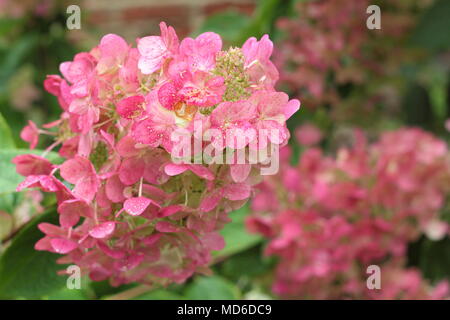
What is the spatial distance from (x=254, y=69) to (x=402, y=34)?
83 centimetres

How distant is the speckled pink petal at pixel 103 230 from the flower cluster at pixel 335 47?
0.69 metres

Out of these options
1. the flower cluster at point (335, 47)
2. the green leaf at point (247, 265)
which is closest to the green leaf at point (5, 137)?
the green leaf at point (247, 265)

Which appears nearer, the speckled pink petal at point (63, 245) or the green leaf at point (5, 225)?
the speckled pink petal at point (63, 245)

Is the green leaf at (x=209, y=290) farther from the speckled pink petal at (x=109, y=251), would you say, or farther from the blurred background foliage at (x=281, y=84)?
the speckled pink petal at (x=109, y=251)

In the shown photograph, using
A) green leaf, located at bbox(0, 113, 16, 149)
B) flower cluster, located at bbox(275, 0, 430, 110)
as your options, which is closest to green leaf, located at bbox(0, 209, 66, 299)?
green leaf, located at bbox(0, 113, 16, 149)

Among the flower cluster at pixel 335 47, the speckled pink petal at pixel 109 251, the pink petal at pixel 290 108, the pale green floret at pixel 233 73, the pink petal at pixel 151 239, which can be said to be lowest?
the speckled pink petal at pixel 109 251

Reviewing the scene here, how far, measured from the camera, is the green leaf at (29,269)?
490 millimetres

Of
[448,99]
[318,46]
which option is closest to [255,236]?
[318,46]

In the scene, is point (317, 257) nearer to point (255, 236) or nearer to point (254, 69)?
point (255, 236)

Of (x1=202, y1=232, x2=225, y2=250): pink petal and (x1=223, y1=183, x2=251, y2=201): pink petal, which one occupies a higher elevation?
(x1=223, y1=183, x2=251, y2=201): pink petal

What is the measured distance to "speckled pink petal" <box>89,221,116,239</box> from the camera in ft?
1.29

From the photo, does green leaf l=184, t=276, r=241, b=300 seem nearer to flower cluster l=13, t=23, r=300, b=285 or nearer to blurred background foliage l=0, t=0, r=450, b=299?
blurred background foliage l=0, t=0, r=450, b=299

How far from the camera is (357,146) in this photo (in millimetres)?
896

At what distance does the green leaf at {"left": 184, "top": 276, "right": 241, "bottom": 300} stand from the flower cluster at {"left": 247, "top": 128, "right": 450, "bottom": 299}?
0.44ft
